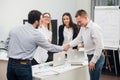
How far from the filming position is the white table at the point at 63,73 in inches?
113

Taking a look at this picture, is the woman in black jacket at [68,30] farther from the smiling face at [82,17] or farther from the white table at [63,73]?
the smiling face at [82,17]

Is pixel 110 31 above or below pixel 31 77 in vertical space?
above

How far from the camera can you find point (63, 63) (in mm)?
3490

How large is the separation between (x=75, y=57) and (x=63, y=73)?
510 millimetres

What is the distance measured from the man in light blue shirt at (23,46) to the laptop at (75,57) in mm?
884

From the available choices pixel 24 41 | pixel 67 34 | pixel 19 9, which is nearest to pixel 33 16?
pixel 24 41

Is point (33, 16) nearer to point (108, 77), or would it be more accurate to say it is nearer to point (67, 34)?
point (67, 34)

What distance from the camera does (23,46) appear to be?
2.64 metres

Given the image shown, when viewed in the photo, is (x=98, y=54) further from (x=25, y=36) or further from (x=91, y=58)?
(x=25, y=36)

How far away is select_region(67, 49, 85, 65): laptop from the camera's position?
11.5ft

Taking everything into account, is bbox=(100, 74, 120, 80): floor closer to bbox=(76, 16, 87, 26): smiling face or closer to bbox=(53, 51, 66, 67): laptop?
bbox=(53, 51, 66, 67): laptop

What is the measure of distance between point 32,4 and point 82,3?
1.90 meters

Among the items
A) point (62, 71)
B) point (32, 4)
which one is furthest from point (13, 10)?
point (62, 71)

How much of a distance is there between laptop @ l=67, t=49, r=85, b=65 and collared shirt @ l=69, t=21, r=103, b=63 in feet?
0.54
